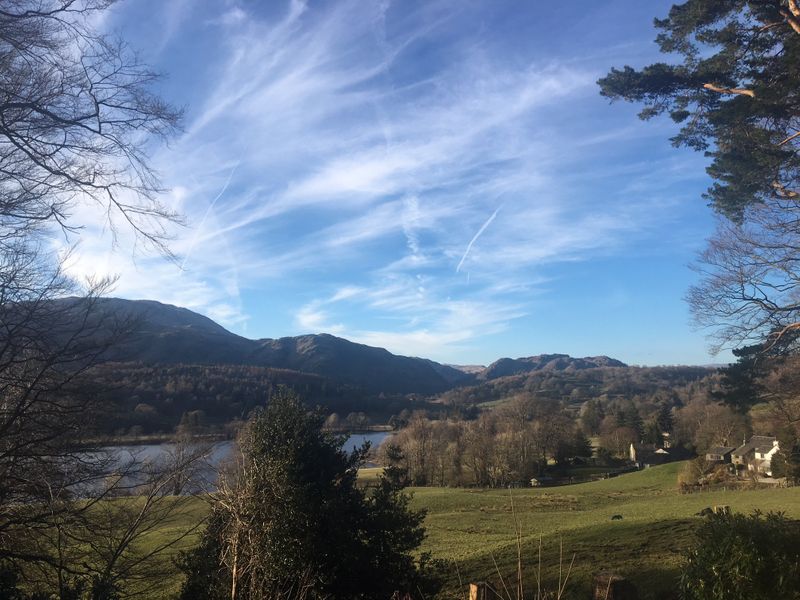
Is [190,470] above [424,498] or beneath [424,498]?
above

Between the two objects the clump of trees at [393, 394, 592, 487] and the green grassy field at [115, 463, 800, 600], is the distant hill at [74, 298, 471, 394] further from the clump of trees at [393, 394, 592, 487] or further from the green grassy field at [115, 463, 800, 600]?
the clump of trees at [393, 394, 592, 487]

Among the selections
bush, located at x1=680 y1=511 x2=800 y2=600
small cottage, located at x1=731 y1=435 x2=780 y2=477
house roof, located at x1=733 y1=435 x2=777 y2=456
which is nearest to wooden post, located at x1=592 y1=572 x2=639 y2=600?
bush, located at x1=680 y1=511 x2=800 y2=600

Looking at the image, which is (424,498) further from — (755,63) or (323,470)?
(755,63)

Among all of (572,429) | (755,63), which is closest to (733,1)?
(755,63)

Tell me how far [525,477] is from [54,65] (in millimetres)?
58620

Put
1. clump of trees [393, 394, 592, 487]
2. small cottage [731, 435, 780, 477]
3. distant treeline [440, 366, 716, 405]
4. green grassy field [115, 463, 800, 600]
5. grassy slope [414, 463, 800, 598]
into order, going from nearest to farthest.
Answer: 1. green grassy field [115, 463, 800, 600]
2. grassy slope [414, 463, 800, 598]
3. small cottage [731, 435, 780, 477]
4. clump of trees [393, 394, 592, 487]
5. distant treeline [440, 366, 716, 405]

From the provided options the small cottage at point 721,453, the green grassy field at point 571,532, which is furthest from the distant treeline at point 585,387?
the green grassy field at point 571,532

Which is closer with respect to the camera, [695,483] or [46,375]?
[46,375]

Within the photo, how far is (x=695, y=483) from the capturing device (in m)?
39.3

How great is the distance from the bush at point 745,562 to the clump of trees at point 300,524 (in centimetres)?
412

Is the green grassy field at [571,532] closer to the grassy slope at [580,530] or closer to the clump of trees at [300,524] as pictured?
the grassy slope at [580,530]

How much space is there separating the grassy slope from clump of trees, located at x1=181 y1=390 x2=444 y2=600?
6.41ft

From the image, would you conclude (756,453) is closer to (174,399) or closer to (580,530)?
(580,530)

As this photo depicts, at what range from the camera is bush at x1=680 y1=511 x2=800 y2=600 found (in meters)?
4.54
